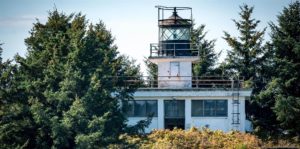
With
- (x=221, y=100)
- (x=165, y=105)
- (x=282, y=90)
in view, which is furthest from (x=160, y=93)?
(x=282, y=90)

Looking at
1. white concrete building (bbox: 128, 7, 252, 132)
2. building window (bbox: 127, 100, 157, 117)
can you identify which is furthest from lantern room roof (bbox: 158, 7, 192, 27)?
building window (bbox: 127, 100, 157, 117)

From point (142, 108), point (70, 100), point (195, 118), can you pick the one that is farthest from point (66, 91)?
point (195, 118)

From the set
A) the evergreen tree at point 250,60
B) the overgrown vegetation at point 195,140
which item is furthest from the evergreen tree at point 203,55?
the overgrown vegetation at point 195,140

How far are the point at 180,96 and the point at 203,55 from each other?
13798mm

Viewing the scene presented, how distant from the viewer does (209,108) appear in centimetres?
4819

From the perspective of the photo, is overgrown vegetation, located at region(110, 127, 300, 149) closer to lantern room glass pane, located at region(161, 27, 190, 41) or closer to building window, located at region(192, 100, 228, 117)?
building window, located at region(192, 100, 228, 117)

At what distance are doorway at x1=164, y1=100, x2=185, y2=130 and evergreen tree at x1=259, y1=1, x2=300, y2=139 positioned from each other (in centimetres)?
614

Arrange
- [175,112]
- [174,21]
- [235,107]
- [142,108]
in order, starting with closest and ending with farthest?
[235,107] < [175,112] < [142,108] < [174,21]

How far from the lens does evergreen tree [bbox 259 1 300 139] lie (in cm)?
4678

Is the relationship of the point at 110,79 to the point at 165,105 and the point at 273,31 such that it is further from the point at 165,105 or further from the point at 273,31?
the point at 273,31

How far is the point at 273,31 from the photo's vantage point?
49938mm

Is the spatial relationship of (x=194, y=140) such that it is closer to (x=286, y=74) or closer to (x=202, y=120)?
(x=202, y=120)

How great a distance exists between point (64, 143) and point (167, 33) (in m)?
16.8

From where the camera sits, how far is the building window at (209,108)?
48.0 metres
